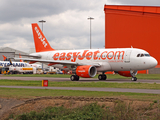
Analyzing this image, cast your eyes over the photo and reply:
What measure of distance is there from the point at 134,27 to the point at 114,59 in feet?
110

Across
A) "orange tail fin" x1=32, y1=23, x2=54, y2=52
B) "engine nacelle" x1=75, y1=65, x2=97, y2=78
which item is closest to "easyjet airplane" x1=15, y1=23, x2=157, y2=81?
"engine nacelle" x1=75, y1=65, x2=97, y2=78

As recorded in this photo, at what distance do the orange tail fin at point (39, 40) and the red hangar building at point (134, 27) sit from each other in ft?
87.8

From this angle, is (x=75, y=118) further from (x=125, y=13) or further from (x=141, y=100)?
(x=125, y=13)

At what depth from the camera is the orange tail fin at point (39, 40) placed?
45594mm

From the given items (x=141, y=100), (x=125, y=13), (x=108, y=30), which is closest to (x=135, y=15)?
(x=125, y=13)

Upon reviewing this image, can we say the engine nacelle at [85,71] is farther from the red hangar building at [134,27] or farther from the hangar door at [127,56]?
the red hangar building at [134,27]

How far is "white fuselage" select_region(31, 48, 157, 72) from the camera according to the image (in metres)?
34.0

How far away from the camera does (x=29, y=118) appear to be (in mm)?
13805

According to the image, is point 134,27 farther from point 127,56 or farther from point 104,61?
point 127,56

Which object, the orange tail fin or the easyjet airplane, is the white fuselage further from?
the orange tail fin

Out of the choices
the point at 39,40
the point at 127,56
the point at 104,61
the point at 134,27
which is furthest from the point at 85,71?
the point at 134,27

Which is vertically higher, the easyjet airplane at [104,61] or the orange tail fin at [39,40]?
the orange tail fin at [39,40]

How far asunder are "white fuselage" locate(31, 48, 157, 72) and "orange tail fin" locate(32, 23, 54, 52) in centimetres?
519

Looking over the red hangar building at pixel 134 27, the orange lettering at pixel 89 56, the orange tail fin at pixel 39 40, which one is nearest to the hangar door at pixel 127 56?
the orange lettering at pixel 89 56
